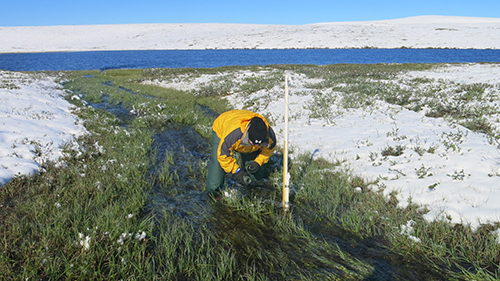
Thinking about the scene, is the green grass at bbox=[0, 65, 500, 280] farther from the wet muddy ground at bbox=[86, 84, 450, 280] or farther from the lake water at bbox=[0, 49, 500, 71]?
the lake water at bbox=[0, 49, 500, 71]

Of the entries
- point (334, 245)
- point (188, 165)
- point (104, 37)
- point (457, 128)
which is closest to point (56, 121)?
point (188, 165)

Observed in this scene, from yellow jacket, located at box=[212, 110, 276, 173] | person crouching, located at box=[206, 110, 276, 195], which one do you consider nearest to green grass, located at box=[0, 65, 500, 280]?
person crouching, located at box=[206, 110, 276, 195]

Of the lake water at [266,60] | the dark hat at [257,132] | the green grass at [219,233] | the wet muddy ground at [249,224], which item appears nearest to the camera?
the green grass at [219,233]

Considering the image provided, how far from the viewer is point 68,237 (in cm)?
351

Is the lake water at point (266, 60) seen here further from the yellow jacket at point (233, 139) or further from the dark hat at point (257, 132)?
the dark hat at point (257, 132)

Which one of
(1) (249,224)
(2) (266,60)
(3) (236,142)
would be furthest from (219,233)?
(2) (266,60)

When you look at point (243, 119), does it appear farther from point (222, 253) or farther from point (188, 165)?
point (188, 165)

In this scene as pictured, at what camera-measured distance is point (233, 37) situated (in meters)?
100

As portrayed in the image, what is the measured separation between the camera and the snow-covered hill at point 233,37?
76.7 metres

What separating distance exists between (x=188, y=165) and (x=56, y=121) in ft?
20.2

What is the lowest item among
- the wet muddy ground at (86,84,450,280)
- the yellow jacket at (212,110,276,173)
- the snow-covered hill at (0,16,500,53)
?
the wet muddy ground at (86,84,450,280)

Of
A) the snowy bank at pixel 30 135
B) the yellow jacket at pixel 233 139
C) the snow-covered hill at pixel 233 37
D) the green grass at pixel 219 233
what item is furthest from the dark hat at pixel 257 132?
the snow-covered hill at pixel 233 37

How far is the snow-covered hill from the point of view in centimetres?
7669

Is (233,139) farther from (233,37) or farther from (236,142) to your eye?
(233,37)
